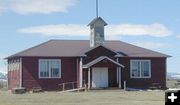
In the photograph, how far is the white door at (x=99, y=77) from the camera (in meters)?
49.7

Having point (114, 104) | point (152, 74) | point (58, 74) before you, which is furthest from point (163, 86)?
point (114, 104)

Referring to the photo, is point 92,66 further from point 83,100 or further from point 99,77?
point 83,100

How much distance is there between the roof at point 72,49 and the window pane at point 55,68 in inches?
29.9

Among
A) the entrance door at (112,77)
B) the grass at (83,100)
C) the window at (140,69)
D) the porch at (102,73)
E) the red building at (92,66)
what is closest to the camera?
the grass at (83,100)

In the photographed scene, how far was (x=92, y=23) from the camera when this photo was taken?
5178cm

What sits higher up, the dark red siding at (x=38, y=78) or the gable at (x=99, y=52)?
the gable at (x=99, y=52)

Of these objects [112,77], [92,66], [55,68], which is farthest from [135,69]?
[55,68]

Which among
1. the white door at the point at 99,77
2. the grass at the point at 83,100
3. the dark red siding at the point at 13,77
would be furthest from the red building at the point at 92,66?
the grass at the point at 83,100

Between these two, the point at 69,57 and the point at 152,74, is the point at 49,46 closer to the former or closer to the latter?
the point at 69,57

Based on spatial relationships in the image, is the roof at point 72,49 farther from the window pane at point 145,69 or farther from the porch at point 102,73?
the porch at point 102,73

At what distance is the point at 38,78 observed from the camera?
4988cm

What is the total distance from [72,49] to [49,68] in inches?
169

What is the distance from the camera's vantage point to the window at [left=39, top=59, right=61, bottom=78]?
5000cm

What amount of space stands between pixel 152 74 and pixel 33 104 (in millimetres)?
30514
